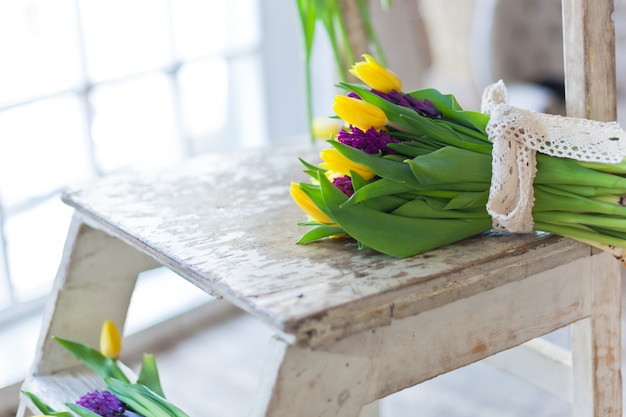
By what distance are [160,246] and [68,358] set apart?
1.21 ft

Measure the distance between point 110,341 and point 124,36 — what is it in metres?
1.04

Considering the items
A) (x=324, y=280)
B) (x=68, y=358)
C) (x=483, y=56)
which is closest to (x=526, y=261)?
(x=324, y=280)

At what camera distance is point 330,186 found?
2.91 feet

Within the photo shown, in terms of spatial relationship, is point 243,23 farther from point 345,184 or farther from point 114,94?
point 345,184

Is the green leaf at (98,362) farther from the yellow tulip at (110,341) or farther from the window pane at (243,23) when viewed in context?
the window pane at (243,23)

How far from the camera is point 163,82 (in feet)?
7.01

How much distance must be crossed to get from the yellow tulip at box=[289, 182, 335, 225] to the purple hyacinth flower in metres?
0.03

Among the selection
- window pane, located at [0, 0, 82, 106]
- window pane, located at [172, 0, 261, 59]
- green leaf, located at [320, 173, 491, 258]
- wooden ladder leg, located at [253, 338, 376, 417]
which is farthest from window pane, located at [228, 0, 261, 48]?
wooden ladder leg, located at [253, 338, 376, 417]

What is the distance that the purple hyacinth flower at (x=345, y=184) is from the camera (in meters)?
0.91

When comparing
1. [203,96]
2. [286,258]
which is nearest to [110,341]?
[286,258]

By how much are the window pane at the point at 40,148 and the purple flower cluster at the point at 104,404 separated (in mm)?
910

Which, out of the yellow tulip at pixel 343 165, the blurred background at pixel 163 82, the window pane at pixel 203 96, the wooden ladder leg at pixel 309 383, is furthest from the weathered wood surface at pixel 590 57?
the window pane at pixel 203 96

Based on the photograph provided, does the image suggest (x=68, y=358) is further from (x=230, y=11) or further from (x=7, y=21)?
(x=230, y=11)

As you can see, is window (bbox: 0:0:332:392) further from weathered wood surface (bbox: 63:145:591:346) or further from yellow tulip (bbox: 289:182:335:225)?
yellow tulip (bbox: 289:182:335:225)
